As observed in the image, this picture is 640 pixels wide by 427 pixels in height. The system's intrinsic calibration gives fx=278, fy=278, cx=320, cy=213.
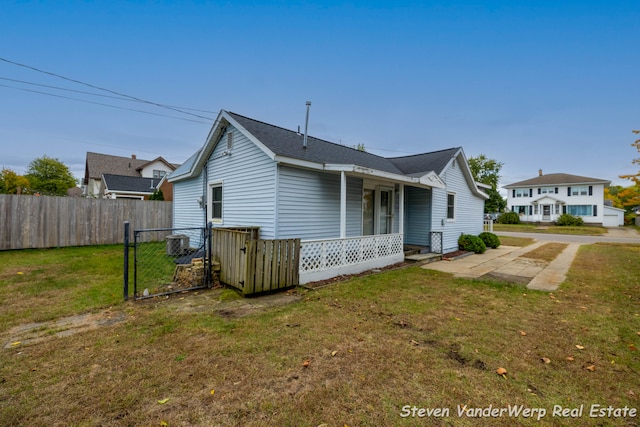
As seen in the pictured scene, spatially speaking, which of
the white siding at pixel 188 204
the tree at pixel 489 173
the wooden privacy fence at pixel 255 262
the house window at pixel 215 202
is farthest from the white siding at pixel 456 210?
the tree at pixel 489 173

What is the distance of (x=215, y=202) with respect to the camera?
10414mm

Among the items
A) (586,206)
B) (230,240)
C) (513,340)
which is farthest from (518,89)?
(586,206)

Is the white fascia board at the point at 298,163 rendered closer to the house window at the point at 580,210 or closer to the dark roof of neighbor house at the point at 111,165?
the dark roof of neighbor house at the point at 111,165

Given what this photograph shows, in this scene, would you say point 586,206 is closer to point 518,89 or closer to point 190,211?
point 518,89

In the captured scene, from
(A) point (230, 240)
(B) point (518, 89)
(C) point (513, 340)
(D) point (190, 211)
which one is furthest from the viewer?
(B) point (518, 89)

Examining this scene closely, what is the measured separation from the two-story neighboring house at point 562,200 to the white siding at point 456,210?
32206 millimetres

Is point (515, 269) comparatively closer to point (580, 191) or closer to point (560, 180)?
point (580, 191)

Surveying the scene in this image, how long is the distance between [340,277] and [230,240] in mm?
3019

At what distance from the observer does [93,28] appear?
1218 cm

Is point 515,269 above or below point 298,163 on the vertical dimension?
below

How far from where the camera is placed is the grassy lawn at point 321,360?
7.70ft

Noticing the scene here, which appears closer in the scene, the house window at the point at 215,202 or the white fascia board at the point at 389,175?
the white fascia board at the point at 389,175

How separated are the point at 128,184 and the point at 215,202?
838 inches

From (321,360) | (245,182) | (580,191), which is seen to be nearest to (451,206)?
(245,182)
